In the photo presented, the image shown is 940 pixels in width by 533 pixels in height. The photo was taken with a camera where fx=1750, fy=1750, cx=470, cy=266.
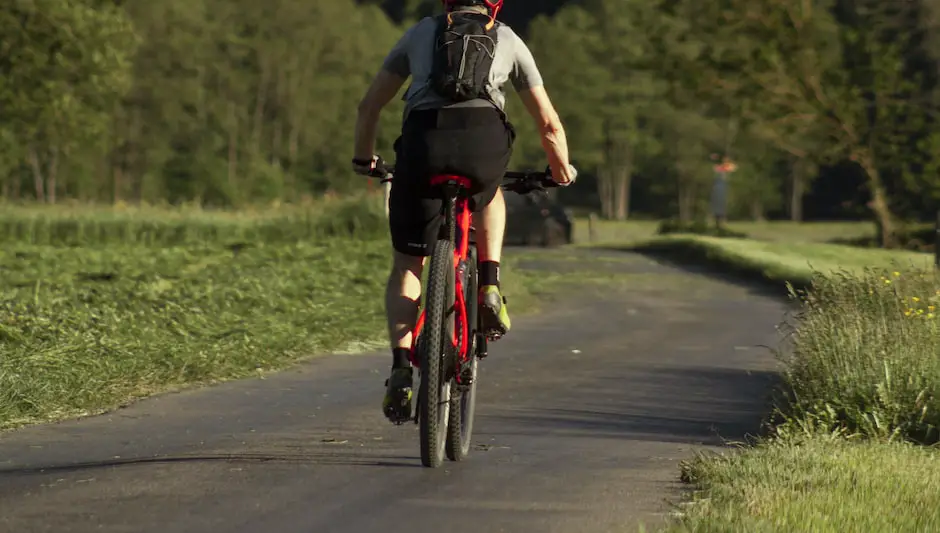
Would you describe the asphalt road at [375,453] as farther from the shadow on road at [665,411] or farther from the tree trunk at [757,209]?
the tree trunk at [757,209]

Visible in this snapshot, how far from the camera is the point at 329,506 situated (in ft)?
21.2

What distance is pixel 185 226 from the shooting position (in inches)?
1254

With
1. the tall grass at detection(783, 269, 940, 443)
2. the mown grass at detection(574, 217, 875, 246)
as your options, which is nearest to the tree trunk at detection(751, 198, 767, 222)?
the mown grass at detection(574, 217, 875, 246)

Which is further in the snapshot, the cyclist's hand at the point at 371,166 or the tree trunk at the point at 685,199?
the tree trunk at the point at 685,199

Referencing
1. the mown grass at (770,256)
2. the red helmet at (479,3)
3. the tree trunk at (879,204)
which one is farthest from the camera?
the tree trunk at (879,204)

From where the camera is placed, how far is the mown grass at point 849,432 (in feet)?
20.1

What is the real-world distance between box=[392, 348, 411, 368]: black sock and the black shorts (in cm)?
42

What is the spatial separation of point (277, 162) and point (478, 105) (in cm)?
8470

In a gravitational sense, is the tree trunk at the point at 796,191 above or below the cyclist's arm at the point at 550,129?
below

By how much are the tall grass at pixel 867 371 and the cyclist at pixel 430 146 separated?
6.54 ft

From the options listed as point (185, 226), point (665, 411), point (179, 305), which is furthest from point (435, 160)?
point (185, 226)

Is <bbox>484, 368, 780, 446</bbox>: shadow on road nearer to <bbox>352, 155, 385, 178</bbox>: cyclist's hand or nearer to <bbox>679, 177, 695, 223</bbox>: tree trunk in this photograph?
<bbox>352, 155, 385, 178</bbox>: cyclist's hand

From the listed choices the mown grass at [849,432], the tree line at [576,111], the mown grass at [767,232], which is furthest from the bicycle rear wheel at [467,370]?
the mown grass at [767,232]

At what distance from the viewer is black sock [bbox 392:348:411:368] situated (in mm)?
7332
